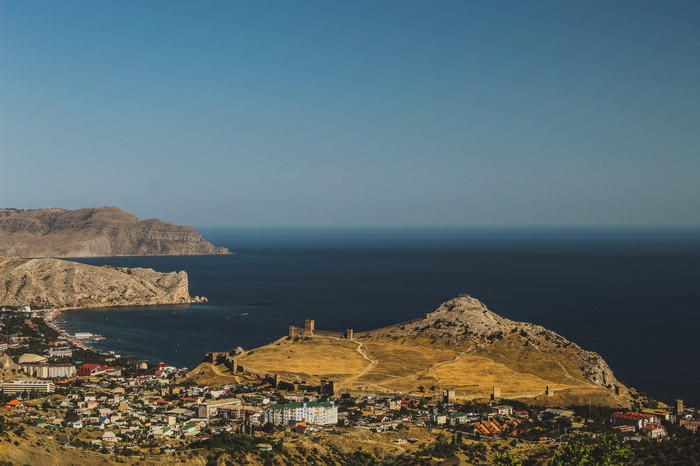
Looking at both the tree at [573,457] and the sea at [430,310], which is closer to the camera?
the tree at [573,457]

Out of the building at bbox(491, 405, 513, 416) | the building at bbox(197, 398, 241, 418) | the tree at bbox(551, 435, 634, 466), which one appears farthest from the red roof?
the building at bbox(197, 398, 241, 418)

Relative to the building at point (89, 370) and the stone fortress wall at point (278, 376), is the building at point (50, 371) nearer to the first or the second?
the building at point (89, 370)

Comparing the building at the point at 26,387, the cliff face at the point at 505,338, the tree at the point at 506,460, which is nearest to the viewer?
the tree at the point at 506,460

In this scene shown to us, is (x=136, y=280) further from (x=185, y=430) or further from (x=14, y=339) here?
(x=185, y=430)

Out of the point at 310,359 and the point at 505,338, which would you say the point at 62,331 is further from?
the point at 505,338

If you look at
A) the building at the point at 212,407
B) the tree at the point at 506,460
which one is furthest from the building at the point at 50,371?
the tree at the point at 506,460

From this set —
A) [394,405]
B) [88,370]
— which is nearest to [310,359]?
[394,405]

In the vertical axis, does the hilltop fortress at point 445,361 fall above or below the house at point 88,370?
above
